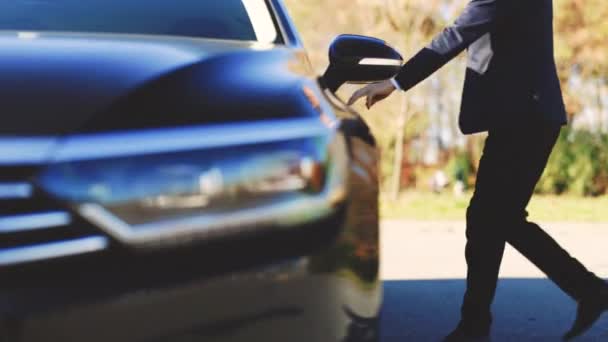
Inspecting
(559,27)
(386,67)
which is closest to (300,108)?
(386,67)

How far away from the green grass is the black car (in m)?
11.3

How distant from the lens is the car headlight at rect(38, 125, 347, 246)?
4.80 ft

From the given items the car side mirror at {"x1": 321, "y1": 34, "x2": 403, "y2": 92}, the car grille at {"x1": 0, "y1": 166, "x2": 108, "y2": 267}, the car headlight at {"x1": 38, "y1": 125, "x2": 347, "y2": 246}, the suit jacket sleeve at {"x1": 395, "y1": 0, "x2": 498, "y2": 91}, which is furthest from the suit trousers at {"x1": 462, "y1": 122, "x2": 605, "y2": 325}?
the car grille at {"x1": 0, "y1": 166, "x2": 108, "y2": 267}

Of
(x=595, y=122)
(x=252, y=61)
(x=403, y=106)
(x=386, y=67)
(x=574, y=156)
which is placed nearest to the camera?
(x=252, y=61)

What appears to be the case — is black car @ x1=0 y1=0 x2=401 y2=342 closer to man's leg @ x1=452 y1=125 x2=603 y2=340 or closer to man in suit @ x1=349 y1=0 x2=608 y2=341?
man in suit @ x1=349 y1=0 x2=608 y2=341

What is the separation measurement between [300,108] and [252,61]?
0.91 feet

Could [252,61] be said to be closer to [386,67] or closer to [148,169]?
[148,169]

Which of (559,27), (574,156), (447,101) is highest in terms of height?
(559,27)

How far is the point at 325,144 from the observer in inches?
66.4

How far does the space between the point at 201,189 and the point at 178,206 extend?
54mm

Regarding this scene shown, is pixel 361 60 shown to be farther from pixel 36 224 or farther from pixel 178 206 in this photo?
pixel 36 224

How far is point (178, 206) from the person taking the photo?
1511mm

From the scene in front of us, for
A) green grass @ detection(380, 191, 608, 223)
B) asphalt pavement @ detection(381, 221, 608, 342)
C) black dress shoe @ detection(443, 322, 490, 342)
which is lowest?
green grass @ detection(380, 191, 608, 223)

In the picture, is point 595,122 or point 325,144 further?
point 595,122
